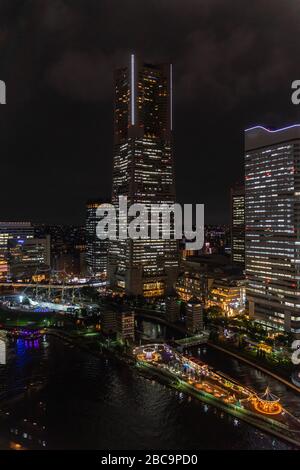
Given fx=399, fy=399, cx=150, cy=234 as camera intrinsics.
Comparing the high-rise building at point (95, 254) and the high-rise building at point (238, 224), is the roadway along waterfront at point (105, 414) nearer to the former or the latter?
the high-rise building at point (238, 224)

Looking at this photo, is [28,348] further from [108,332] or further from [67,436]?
[67,436]

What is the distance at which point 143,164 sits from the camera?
1352 inches

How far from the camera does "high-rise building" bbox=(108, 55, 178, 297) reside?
3381 cm

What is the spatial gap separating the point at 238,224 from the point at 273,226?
1991cm

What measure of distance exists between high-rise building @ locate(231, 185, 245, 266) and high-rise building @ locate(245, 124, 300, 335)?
54.1 feet

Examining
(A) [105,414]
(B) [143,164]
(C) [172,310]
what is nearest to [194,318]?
(C) [172,310]

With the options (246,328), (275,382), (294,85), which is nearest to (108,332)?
(246,328)

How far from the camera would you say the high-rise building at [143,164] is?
3381 centimetres

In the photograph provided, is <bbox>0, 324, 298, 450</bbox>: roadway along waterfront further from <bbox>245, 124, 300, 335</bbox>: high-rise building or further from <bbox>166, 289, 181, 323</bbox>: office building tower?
<bbox>245, 124, 300, 335</bbox>: high-rise building

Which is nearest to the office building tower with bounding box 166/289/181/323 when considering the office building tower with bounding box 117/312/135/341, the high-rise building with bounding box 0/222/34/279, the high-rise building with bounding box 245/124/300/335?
the office building tower with bounding box 117/312/135/341

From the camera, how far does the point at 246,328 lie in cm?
2200

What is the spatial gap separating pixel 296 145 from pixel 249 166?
3825mm

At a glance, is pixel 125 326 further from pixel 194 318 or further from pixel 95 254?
pixel 95 254

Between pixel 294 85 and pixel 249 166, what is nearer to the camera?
pixel 294 85
